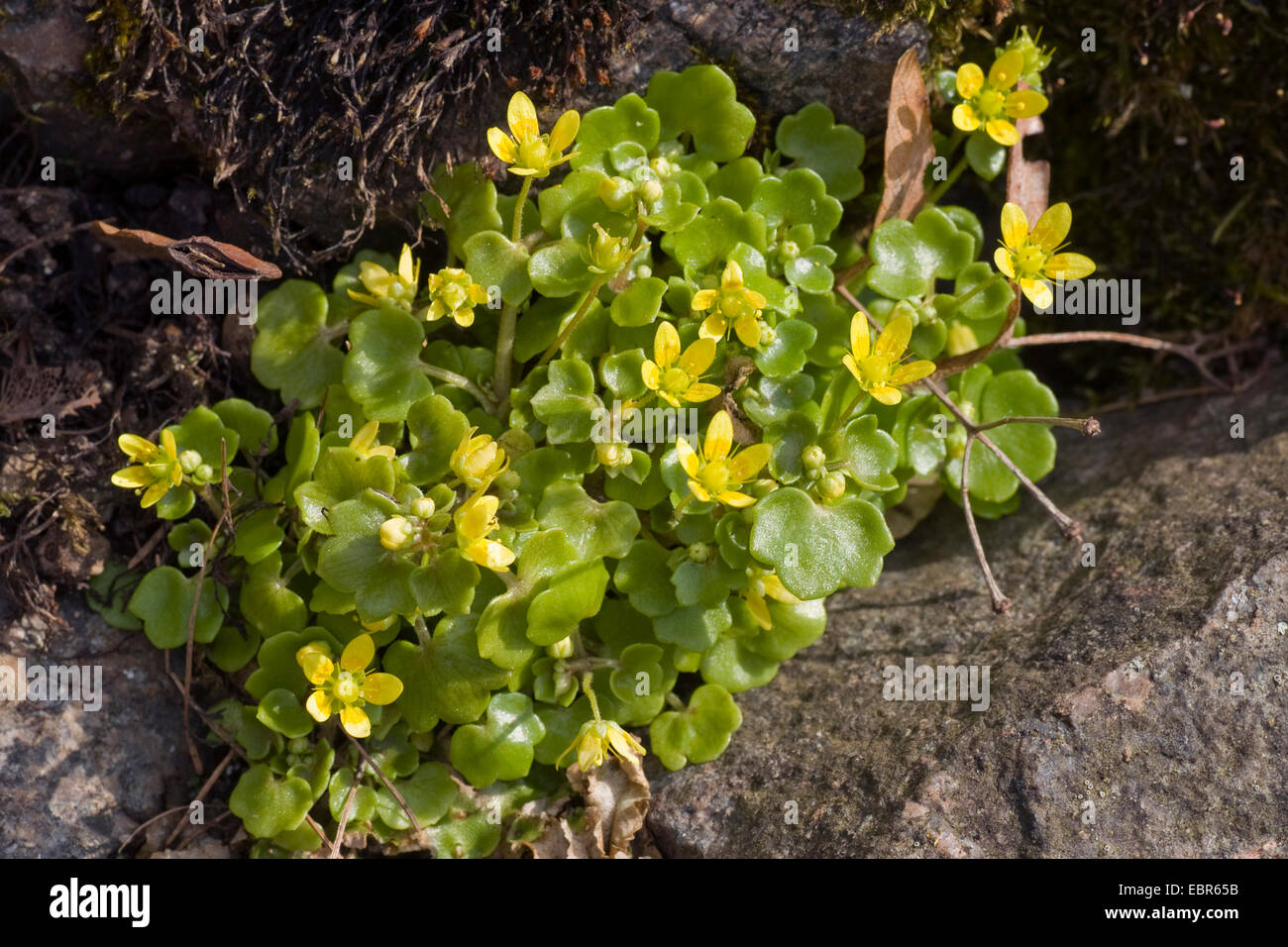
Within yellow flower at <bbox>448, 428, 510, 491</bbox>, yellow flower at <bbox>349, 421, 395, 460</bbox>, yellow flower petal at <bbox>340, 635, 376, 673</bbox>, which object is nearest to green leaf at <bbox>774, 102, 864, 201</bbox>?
Result: yellow flower at <bbox>448, 428, 510, 491</bbox>

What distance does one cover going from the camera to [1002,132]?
9.17 feet

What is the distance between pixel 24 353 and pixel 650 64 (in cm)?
192

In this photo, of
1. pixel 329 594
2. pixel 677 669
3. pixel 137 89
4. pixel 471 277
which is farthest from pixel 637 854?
pixel 137 89

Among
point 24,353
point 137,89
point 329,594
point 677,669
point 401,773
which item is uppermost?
point 137,89

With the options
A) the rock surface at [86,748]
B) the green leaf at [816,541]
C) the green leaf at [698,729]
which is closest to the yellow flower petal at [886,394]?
the green leaf at [816,541]

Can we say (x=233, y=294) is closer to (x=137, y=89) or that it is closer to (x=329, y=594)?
(x=137, y=89)

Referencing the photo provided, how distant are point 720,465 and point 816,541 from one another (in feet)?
1.06

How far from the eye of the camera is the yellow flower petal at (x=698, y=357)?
2.45 m

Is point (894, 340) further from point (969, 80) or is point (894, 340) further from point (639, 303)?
point (969, 80)

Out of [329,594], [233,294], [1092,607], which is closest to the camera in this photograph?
[329,594]

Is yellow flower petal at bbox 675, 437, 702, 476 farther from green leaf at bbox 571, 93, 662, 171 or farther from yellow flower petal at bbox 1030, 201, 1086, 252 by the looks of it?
yellow flower petal at bbox 1030, 201, 1086, 252

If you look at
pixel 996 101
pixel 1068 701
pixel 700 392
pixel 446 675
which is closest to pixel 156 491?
pixel 446 675

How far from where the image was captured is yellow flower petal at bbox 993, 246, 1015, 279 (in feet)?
8.29

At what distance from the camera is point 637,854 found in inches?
108
